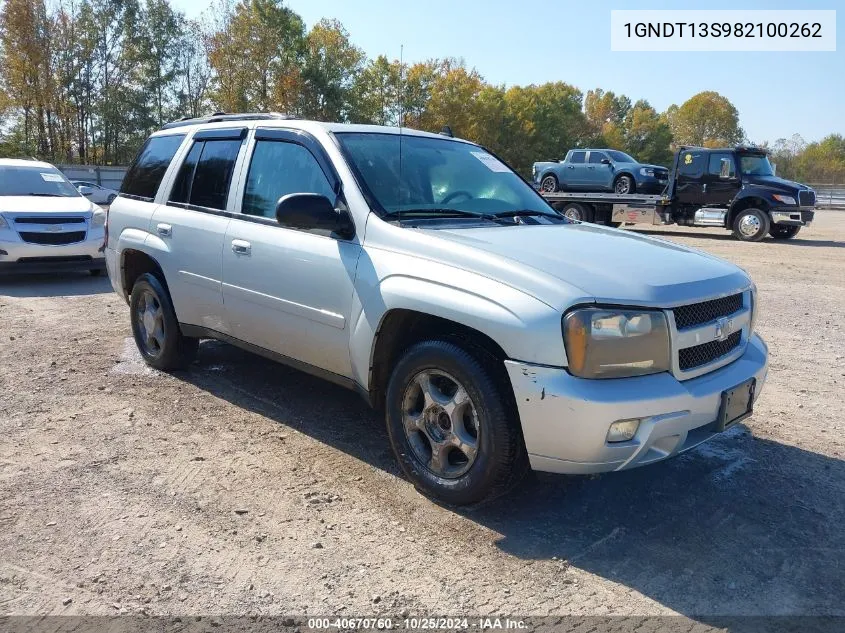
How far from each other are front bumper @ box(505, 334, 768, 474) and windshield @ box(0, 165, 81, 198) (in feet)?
33.8

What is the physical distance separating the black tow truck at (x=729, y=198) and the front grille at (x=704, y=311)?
1662 centimetres

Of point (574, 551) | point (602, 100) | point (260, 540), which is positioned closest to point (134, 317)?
point (260, 540)

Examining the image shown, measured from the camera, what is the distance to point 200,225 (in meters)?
4.88

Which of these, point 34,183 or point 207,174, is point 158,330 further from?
point 34,183

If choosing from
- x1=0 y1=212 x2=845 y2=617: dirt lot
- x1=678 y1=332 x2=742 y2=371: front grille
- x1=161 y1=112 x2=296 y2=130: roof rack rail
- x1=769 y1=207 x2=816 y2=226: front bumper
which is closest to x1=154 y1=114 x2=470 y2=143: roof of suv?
x1=161 y1=112 x2=296 y2=130: roof rack rail

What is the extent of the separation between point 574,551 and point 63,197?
1055 centimetres

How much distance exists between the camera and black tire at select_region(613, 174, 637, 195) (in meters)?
21.5

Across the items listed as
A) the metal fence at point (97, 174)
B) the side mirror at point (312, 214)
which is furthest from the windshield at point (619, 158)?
the metal fence at point (97, 174)

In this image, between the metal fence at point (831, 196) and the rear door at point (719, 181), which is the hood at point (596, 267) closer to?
the rear door at point (719, 181)

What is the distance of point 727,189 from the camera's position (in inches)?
747

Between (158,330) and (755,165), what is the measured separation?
17657 mm

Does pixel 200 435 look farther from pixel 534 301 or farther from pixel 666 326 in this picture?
pixel 666 326

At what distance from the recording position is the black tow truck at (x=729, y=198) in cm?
1820

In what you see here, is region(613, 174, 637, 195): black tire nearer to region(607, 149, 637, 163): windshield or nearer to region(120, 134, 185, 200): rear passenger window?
region(607, 149, 637, 163): windshield
